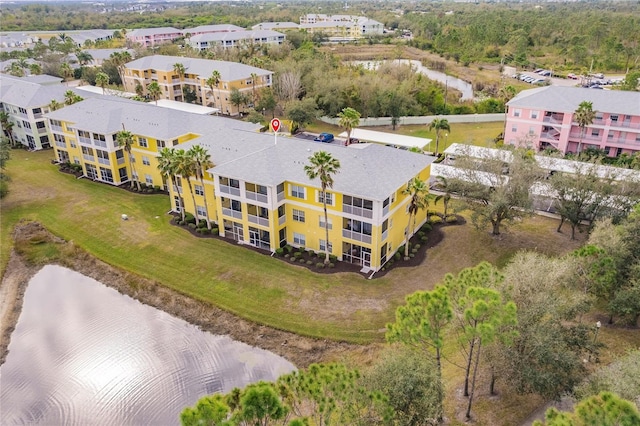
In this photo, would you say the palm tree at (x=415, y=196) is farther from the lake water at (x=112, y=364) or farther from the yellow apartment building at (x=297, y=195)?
the lake water at (x=112, y=364)

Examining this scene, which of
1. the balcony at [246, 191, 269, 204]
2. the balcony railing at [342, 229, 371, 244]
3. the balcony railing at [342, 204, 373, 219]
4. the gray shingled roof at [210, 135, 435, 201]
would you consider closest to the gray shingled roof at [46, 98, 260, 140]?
the gray shingled roof at [210, 135, 435, 201]

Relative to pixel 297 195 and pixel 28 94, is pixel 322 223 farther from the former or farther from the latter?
pixel 28 94

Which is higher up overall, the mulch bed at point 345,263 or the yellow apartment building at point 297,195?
the yellow apartment building at point 297,195

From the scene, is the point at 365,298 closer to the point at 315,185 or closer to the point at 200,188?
the point at 315,185

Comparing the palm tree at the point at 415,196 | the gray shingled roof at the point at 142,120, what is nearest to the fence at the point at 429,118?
the gray shingled roof at the point at 142,120

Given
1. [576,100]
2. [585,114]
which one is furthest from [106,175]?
[576,100]

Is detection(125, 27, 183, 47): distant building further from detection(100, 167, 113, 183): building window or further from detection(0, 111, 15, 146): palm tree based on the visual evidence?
detection(100, 167, 113, 183): building window
